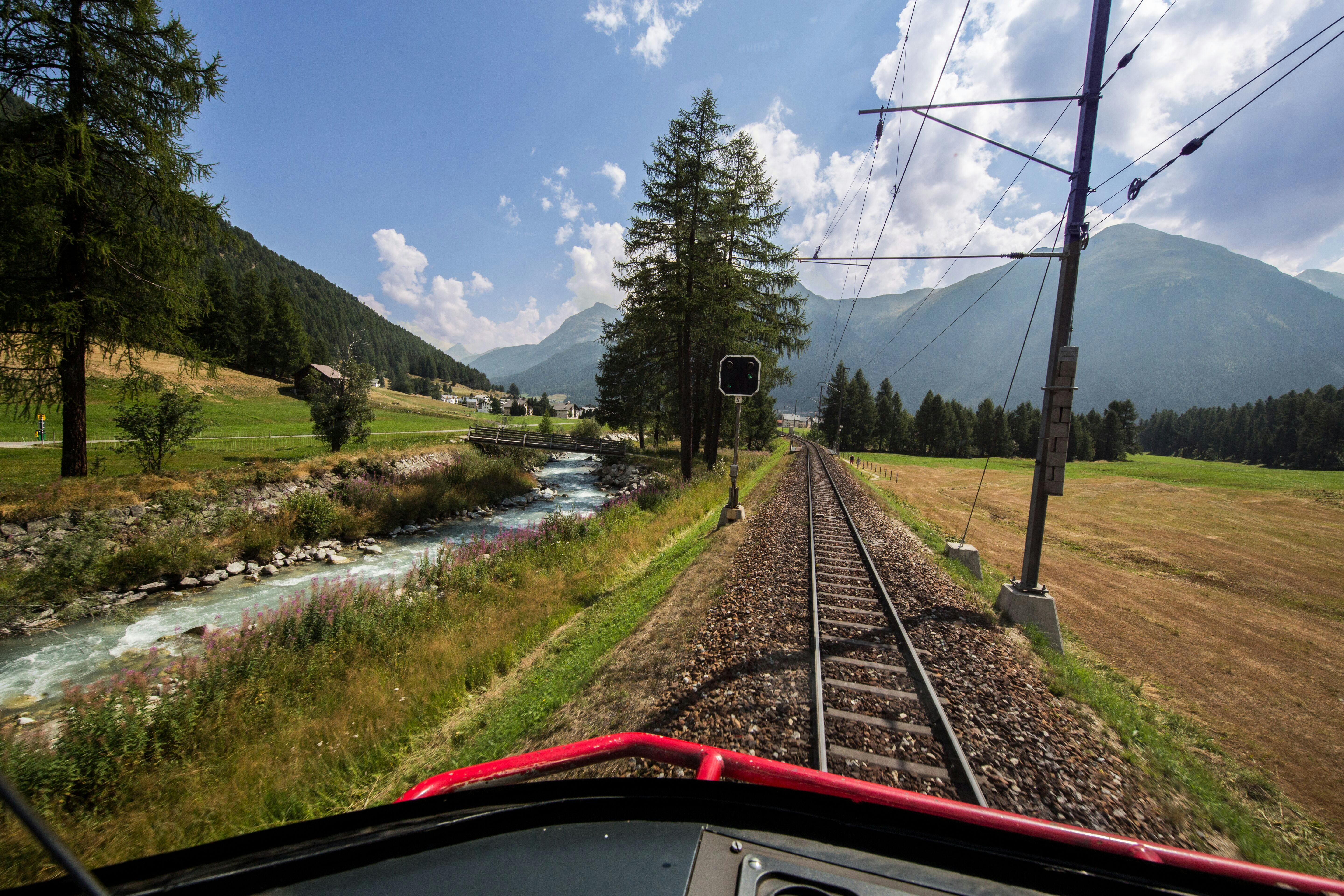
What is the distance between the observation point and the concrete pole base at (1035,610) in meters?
7.34

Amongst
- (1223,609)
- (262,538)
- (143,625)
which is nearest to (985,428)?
(1223,609)

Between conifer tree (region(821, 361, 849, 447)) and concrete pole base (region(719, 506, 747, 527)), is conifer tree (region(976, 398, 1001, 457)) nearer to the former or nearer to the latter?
conifer tree (region(821, 361, 849, 447))

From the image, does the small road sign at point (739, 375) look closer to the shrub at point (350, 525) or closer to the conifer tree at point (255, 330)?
the shrub at point (350, 525)

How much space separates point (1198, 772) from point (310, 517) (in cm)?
1969

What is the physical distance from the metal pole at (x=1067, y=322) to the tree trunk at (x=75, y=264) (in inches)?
797

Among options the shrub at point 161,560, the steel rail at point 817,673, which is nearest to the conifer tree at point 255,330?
the shrub at point 161,560

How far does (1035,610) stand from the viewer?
762 centimetres

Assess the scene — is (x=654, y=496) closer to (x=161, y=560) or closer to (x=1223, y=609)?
(x=161, y=560)

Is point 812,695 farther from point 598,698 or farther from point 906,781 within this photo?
point 598,698

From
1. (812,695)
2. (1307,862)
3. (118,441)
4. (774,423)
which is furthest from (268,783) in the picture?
(774,423)

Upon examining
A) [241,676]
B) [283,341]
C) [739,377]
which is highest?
[283,341]

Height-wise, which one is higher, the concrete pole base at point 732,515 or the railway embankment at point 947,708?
the concrete pole base at point 732,515

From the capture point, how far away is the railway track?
441cm

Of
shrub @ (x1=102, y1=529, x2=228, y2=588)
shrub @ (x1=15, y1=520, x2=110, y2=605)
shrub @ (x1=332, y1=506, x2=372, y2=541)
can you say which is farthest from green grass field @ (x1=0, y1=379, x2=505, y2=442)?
shrub @ (x1=332, y1=506, x2=372, y2=541)
